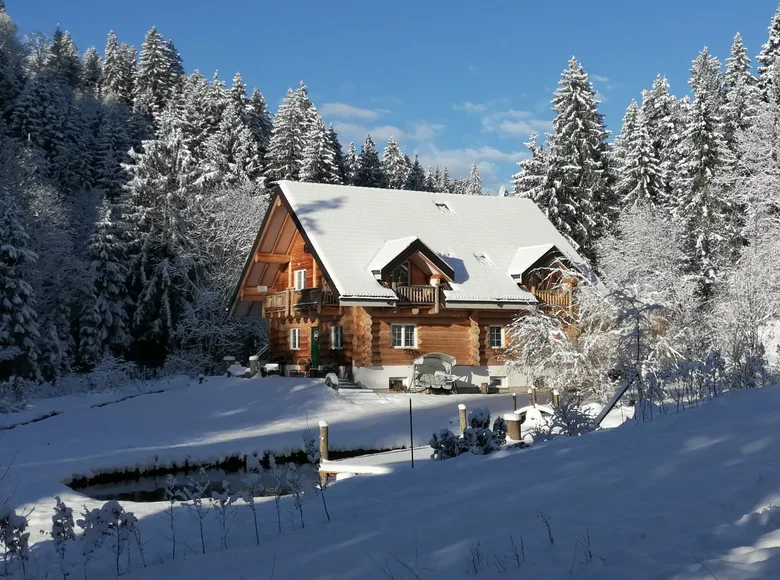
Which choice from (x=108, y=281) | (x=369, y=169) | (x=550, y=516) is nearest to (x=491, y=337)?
(x=108, y=281)

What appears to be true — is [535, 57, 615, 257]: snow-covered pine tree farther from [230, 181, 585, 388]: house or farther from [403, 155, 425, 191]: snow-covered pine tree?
[403, 155, 425, 191]: snow-covered pine tree

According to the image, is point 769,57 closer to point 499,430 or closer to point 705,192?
point 705,192

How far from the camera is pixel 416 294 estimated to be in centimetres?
3062

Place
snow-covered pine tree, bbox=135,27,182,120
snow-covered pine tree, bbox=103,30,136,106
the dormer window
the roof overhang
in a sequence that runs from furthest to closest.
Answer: snow-covered pine tree, bbox=103,30,136,106 → snow-covered pine tree, bbox=135,27,182,120 → the dormer window → the roof overhang

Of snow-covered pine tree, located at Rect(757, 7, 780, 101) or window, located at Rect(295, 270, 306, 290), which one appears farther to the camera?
snow-covered pine tree, located at Rect(757, 7, 780, 101)

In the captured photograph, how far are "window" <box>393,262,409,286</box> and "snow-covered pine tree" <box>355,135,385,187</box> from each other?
31029mm

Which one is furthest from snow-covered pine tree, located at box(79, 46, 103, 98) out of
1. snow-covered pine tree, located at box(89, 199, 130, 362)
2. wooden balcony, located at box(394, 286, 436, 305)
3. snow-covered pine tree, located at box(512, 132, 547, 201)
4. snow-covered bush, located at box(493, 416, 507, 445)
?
snow-covered bush, located at box(493, 416, 507, 445)

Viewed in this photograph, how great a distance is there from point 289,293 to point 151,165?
59.8 ft

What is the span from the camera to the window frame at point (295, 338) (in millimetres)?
35188

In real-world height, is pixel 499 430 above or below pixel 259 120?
below

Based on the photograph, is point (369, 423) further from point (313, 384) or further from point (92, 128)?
point (92, 128)

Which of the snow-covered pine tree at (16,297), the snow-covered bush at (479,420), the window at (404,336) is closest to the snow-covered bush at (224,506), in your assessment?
the snow-covered bush at (479,420)

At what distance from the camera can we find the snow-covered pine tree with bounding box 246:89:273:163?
6210 cm

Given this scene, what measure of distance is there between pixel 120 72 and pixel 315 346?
65146 millimetres
